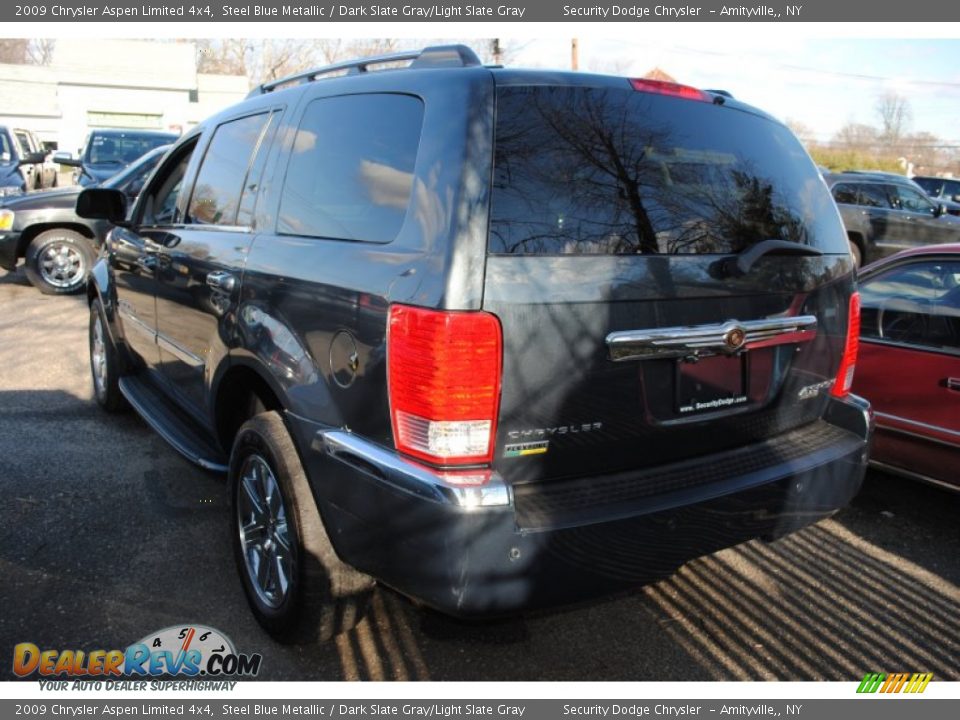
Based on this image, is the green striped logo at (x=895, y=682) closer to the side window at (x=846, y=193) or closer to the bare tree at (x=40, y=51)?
the side window at (x=846, y=193)

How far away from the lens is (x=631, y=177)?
2.37 m

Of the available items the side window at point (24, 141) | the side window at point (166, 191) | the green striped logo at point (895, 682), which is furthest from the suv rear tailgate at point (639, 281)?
the side window at point (24, 141)

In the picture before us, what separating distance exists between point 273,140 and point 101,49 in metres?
53.3

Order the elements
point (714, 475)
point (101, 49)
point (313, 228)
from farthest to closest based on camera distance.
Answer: point (101, 49) → point (313, 228) → point (714, 475)

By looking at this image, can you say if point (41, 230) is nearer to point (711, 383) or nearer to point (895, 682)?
point (711, 383)

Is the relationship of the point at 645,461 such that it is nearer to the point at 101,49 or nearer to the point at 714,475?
the point at 714,475

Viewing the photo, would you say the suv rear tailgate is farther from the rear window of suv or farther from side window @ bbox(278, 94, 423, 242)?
side window @ bbox(278, 94, 423, 242)

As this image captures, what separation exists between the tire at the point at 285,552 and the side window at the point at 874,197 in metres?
12.5

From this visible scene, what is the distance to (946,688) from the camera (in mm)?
2670

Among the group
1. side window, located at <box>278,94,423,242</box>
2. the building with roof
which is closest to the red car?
side window, located at <box>278,94,423,242</box>

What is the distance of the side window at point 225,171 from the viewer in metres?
3.33

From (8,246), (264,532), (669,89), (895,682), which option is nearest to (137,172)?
(8,246)

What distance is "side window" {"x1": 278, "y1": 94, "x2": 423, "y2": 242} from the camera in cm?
240

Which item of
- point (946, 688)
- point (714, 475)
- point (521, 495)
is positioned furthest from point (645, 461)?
point (946, 688)
